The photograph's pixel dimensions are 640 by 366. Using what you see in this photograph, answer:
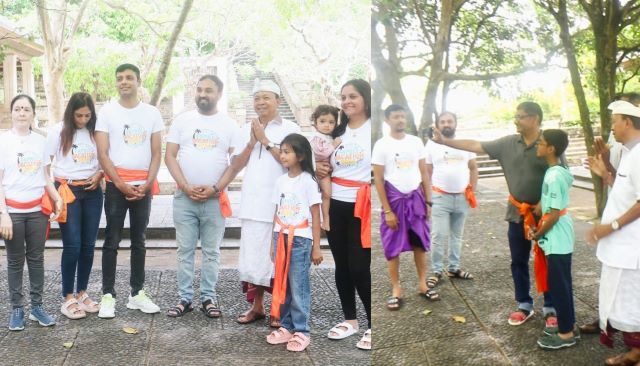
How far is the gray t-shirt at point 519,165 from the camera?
48.6 inches

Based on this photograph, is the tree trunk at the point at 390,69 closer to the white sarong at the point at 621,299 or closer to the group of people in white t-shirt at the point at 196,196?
the white sarong at the point at 621,299

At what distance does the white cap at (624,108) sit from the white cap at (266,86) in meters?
1.66

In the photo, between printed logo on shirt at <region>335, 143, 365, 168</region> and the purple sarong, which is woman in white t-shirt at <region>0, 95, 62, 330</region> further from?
the purple sarong

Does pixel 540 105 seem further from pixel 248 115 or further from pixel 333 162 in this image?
pixel 248 115

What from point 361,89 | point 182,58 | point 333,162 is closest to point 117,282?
point 182,58

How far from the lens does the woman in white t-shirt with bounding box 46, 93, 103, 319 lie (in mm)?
2734

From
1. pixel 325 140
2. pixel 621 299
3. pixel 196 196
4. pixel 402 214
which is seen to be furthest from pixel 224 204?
pixel 621 299

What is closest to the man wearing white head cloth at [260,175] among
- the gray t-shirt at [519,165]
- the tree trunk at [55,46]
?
the tree trunk at [55,46]

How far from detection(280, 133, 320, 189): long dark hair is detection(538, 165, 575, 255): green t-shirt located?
132 cm

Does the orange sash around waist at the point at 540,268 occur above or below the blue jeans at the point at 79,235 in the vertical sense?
above

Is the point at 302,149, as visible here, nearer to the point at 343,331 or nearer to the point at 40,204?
the point at 343,331

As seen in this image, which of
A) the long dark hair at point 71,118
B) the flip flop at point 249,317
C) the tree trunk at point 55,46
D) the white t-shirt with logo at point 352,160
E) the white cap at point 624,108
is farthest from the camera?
the flip flop at point 249,317

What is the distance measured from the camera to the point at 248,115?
3.28 m

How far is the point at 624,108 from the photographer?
1169 millimetres
